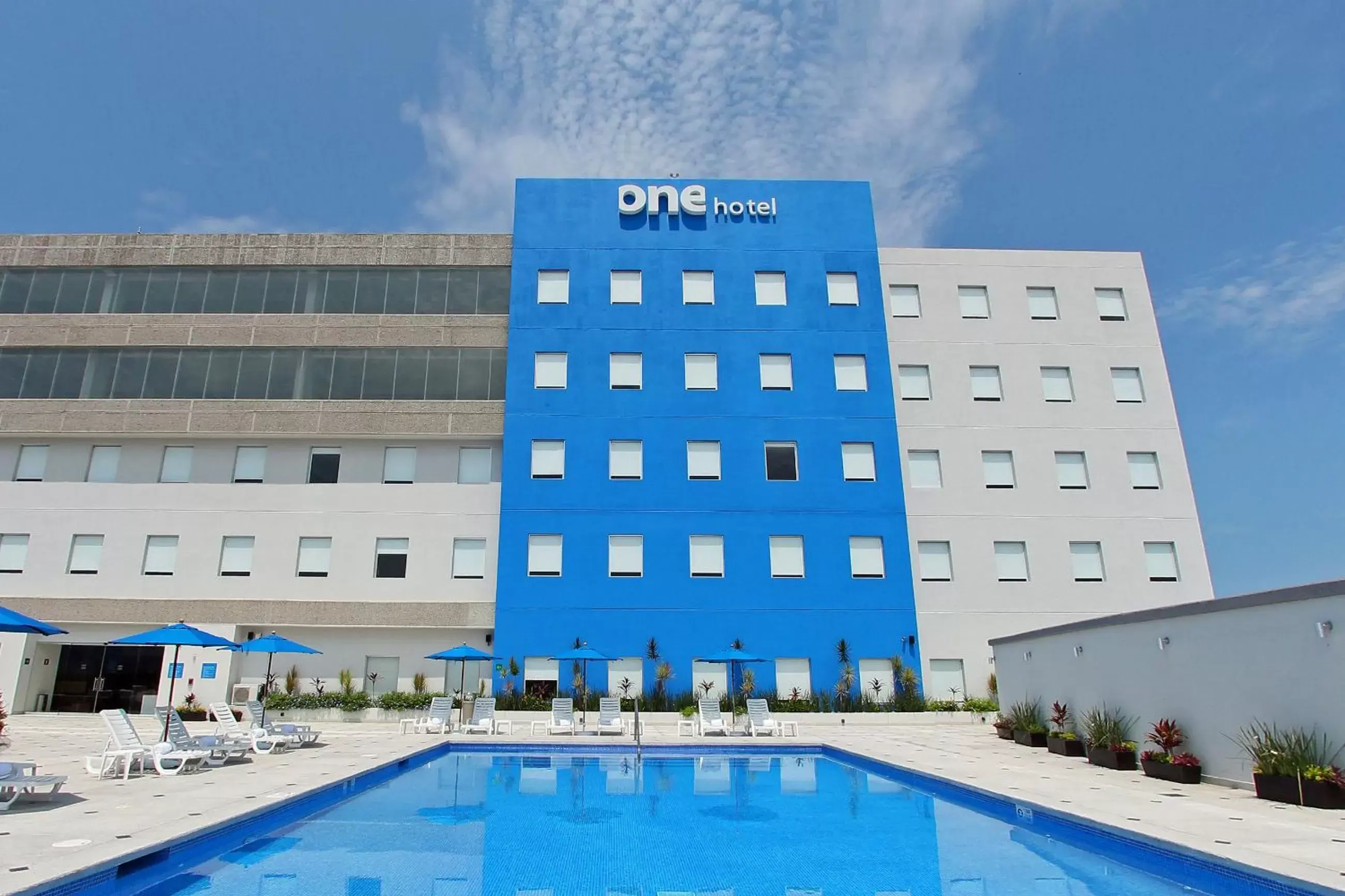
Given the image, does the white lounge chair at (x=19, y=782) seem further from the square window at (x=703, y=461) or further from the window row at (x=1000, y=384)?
the window row at (x=1000, y=384)

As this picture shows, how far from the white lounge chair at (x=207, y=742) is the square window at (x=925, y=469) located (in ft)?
73.4

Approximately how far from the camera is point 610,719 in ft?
75.3

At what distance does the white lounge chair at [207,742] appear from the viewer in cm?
1387

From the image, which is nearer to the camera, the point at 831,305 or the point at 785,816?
the point at 785,816

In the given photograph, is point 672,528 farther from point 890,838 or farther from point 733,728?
point 890,838

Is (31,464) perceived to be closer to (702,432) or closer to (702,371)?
(702,432)

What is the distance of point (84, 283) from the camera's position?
3088 cm

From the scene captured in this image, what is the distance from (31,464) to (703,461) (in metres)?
24.8

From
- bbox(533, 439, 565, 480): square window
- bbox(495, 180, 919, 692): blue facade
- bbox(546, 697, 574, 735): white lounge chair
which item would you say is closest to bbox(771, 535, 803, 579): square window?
bbox(495, 180, 919, 692): blue facade

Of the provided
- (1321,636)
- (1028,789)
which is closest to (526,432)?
(1028,789)

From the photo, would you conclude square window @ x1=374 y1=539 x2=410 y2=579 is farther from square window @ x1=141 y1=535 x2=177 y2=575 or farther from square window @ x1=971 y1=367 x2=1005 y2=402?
square window @ x1=971 y1=367 x2=1005 y2=402

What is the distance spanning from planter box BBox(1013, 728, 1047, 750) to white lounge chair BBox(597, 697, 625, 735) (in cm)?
1037

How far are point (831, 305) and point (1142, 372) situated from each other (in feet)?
40.5

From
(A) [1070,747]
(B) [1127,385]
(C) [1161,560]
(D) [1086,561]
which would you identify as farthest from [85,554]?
(B) [1127,385]
